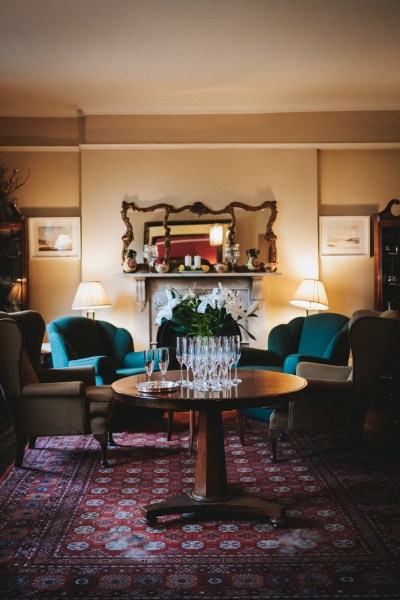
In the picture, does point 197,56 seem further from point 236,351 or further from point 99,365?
point 236,351

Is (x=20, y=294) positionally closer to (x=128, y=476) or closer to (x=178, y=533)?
(x=128, y=476)

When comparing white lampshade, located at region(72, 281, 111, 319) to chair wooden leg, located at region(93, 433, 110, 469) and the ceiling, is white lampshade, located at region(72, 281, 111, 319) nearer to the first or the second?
the ceiling

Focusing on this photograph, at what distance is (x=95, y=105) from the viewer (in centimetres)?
685

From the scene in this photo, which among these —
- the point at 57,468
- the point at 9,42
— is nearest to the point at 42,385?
the point at 57,468

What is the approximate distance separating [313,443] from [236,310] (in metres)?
1.46

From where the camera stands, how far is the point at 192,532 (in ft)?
10.1

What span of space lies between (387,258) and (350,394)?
288cm

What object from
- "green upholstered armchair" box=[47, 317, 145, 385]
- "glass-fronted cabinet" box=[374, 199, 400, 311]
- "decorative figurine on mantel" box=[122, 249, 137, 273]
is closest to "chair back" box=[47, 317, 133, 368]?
"green upholstered armchair" box=[47, 317, 145, 385]

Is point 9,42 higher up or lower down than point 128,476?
higher up

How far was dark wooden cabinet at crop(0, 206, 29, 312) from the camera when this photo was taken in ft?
22.0

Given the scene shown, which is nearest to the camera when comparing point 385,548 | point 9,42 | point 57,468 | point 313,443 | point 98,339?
point 385,548

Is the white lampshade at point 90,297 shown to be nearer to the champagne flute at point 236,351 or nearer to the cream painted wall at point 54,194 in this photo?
the cream painted wall at point 54,194

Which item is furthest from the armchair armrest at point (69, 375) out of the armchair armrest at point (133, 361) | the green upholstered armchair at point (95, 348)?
the armchair armrest at point (133, 361)

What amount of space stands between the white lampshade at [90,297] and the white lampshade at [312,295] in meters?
1.93
